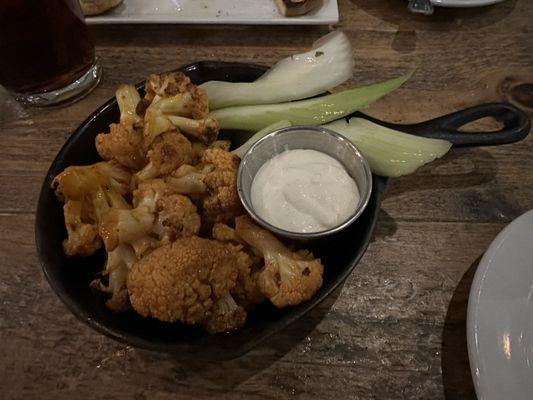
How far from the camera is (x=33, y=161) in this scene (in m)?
1.43

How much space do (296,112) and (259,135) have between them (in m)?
0.12

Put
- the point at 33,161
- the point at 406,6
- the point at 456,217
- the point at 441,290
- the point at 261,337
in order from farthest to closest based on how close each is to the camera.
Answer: the point at 406,6 < the point at 33,161 < the point at 456,217 < the point at 441,290 < the point at 261,337

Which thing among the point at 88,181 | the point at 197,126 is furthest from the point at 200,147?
the point at 88,181

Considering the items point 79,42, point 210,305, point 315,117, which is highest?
point 79,42

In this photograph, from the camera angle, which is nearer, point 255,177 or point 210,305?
point 210,305

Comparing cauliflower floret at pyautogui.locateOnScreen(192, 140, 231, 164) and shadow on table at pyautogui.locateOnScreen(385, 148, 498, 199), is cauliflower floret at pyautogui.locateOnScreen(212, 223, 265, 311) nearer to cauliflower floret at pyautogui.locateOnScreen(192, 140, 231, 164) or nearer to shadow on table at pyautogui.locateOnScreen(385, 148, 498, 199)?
cauliflower floret at pyautogui.locateOnScreen(192, 140, 231, 164)

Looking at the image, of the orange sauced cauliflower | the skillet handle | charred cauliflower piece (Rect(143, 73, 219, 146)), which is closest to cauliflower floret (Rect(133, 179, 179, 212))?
the orange sauced cauliflower

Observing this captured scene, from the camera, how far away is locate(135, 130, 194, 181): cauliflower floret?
3.54ft

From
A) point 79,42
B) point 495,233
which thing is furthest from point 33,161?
point 495,233

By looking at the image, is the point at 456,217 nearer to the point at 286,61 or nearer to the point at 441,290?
the point at 441,290

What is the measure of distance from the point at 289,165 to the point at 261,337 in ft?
1.31

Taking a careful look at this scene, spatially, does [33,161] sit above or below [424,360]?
above

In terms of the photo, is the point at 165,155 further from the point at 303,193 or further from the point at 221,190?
the point at 303,193

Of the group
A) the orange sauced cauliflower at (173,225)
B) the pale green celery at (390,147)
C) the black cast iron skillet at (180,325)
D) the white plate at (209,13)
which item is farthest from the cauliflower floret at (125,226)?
the white plate at (209,13)
